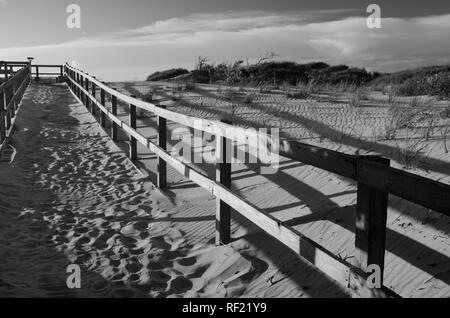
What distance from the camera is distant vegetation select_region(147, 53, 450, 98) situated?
50.9 ft

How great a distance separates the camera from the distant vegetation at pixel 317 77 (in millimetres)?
15500

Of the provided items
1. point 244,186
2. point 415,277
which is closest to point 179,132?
point 244,186

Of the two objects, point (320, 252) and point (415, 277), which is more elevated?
point (320, 252)

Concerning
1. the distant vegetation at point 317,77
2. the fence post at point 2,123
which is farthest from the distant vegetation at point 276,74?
the fence post at point 2,123

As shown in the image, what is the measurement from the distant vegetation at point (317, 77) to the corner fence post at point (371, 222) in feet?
36.2

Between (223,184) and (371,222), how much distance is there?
7.56 feet

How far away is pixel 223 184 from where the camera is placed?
4.80 meters

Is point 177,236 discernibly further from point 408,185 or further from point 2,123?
point 2,123

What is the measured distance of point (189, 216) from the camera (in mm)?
5758

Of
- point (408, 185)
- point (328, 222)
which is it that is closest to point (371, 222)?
point (408, 185)

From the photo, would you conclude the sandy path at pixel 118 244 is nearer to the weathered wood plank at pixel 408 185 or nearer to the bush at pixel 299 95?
the weathered wood plank at pixel 408 185

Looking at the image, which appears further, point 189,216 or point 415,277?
point 189,216

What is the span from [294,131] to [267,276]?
17.6 feet

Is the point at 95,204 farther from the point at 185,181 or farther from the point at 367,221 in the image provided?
the point at 367,221
